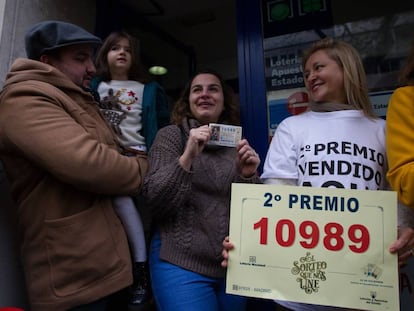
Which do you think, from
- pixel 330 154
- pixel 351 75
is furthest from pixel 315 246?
pixel 351 75

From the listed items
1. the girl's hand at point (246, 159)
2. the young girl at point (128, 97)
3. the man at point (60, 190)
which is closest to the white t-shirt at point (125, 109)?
the young girl at point (128, 97)

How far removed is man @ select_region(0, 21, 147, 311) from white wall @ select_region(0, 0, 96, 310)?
30 centimetres

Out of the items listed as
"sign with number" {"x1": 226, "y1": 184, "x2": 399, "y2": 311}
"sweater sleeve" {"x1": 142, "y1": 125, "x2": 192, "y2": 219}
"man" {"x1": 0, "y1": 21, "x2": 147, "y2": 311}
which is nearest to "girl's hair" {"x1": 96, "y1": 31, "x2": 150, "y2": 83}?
"man" {"x1": 0, "y1": 21, "x2": 147, "y2": 311}

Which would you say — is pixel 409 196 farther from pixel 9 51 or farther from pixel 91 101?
pixel 9 51

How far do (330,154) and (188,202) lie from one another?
633 mm

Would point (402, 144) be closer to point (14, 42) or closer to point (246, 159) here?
point (246, 159)

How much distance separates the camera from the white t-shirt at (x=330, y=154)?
4.28ft

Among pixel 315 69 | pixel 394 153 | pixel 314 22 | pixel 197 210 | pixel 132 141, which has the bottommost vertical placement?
pixel 197 210

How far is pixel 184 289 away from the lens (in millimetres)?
1368

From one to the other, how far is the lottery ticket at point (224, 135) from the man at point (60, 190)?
387 millimetres

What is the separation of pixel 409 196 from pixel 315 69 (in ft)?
2.25

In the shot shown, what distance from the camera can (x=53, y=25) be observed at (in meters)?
1.45

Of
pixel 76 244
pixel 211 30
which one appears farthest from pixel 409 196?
pixel 211 30

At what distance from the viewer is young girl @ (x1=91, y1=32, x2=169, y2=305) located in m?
2.00
